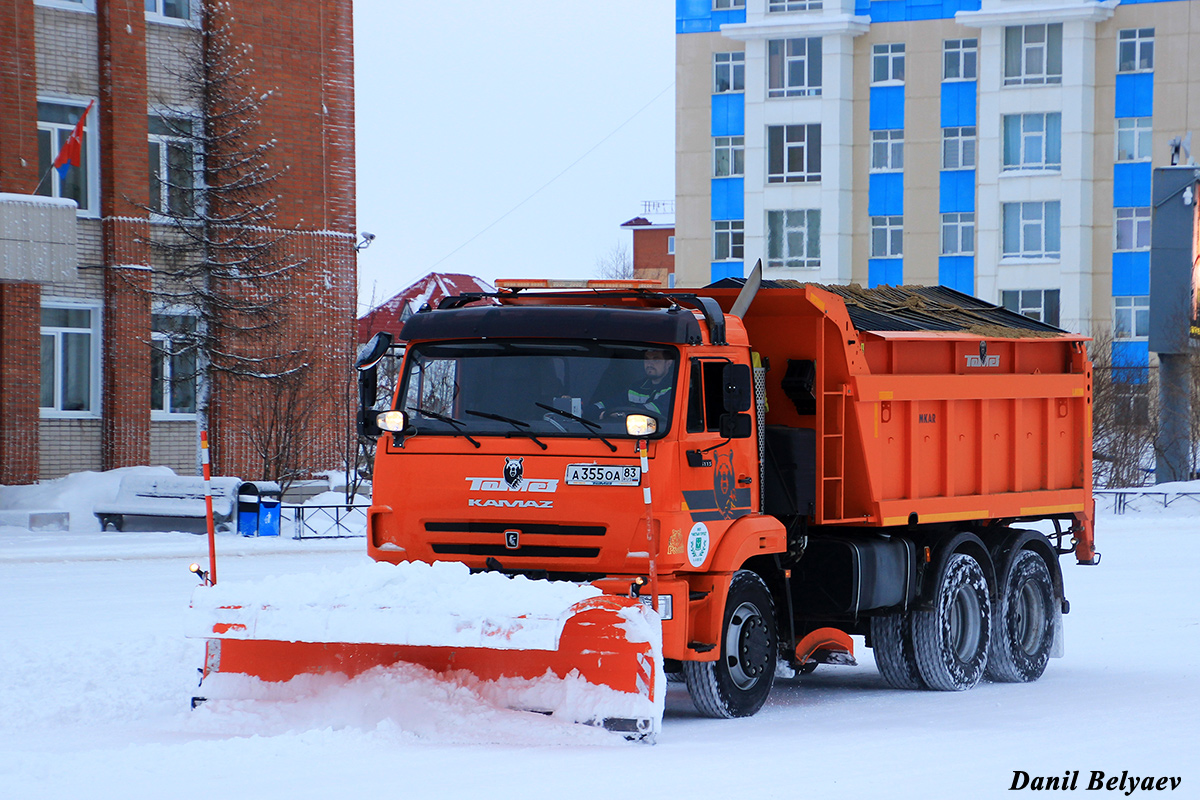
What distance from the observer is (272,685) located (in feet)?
32.0

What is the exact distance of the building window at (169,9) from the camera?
101ft

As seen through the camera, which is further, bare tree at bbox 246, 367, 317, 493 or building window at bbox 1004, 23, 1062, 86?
building window at bbox 1004, 23, 1062, 86

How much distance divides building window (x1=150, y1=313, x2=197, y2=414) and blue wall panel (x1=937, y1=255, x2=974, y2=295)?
31.8 m

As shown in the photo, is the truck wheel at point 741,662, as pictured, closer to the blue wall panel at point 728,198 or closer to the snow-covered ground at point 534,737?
the snow-covered ground at point 534,737

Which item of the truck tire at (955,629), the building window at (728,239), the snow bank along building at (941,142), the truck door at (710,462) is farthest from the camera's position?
the building window at (728,239)

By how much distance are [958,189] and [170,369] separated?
33.4 meters

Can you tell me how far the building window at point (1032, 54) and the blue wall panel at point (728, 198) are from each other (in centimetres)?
975

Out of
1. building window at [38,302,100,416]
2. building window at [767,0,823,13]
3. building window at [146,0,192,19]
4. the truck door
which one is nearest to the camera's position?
the truck door

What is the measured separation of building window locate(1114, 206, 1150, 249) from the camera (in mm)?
55000

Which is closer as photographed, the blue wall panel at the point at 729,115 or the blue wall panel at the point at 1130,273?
the blue wall panel at the point at 1130,273

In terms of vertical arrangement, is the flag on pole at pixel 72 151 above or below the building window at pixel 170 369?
above

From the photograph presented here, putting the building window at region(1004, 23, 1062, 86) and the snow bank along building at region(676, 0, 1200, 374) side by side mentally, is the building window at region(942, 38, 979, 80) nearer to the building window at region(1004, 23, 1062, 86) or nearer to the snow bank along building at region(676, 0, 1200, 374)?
the snow bank along building at region(676, 0, 1200, 374)

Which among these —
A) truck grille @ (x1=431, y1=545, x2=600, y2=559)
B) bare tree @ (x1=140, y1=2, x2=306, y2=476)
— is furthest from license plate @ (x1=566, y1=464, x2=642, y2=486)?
bare tree @ (x1=140, y1=2, x2=306, y2=476)

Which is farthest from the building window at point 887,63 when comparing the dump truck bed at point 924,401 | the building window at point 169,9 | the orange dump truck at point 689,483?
the orange dump truck at point 689,483
